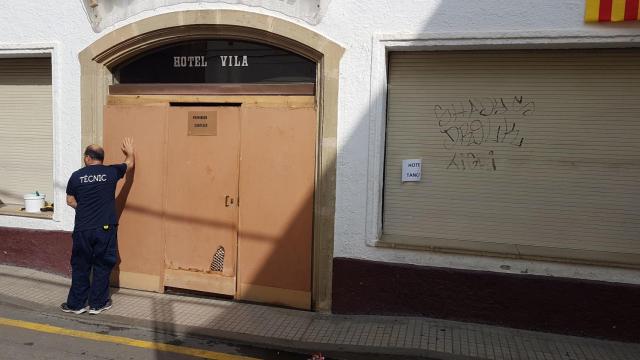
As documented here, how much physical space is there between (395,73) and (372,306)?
2.51 metres

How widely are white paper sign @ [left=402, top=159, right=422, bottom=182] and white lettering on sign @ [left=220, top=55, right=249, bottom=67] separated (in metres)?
2.18

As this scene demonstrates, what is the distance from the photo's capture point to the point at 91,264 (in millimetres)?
5859

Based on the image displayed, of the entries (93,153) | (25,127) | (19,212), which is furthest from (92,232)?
(25,127)

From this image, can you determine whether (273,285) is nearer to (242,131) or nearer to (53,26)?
(242,131)

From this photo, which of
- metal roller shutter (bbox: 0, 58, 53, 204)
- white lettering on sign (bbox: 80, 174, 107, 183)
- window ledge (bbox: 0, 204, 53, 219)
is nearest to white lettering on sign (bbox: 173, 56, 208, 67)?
white lettering on sign (bbox: 80, 174, 107, 183)

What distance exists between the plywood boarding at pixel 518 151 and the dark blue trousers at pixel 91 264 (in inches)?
119

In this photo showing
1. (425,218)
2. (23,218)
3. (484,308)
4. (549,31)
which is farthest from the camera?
(23,218)

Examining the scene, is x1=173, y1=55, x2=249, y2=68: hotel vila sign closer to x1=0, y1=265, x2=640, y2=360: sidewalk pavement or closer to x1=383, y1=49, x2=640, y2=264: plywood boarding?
x1=383, y1=49, x2=640, y2=264: plywood boarding

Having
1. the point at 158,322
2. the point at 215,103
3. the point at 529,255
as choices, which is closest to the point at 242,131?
the point at 215,103

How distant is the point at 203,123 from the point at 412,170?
2.45 m

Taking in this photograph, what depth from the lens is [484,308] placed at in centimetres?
546

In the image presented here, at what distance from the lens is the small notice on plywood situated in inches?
244

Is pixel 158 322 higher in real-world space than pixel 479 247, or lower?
lower

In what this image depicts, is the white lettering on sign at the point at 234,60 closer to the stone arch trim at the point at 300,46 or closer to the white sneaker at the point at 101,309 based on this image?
the stone arch trim at the point at 300,46
